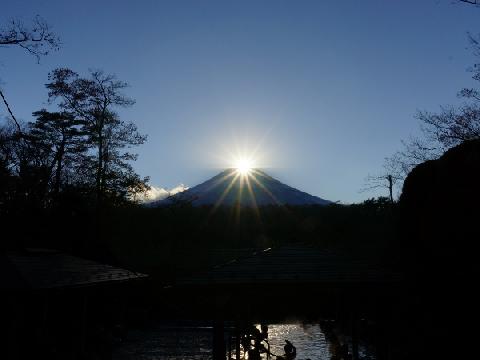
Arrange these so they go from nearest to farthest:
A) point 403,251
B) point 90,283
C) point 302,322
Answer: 1. point 90,283
2. point 403,251
3. point 302,322

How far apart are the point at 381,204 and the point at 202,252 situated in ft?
48.0

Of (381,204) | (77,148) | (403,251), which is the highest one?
(77,148)

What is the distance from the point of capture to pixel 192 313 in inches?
1187

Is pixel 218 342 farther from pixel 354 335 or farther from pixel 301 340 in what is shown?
pixel 301 340

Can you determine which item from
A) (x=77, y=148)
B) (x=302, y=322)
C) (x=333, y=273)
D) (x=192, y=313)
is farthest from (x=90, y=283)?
(x=77, y=148)

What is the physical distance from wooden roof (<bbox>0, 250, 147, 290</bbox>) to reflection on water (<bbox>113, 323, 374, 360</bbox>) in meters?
3.77

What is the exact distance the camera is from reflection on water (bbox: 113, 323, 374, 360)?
61.2 feet

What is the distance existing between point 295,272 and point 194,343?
11.7 meters

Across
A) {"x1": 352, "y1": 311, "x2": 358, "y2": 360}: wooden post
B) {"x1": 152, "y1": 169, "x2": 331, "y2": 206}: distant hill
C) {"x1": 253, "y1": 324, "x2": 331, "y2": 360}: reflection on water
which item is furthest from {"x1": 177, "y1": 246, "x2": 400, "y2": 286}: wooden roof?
{"x1": 152, "y1": 169, "x2": 331, "y2": 206}: distant hill

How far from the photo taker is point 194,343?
21.3 metres

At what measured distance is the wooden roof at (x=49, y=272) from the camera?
11578mm

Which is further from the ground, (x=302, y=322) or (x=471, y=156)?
(x=471, y=156)

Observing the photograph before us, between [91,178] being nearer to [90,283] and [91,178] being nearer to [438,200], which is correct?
[90,283]

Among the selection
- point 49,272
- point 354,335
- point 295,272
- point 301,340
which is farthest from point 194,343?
point 295,272
